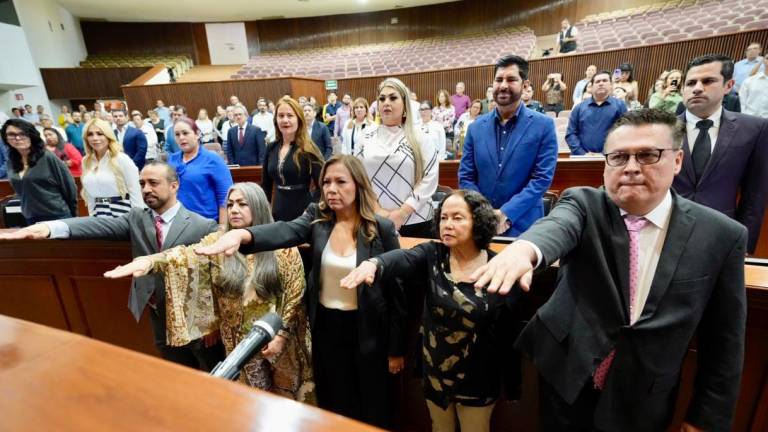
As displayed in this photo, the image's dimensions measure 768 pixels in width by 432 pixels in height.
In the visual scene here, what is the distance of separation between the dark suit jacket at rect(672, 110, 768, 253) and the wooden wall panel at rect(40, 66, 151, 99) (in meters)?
14.5

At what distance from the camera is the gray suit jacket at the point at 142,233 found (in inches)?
59.0

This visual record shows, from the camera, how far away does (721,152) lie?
1.61 m

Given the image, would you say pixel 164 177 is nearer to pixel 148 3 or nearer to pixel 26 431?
pixel 26 431

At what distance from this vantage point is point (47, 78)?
1077 cm

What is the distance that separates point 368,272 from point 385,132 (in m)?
1.09

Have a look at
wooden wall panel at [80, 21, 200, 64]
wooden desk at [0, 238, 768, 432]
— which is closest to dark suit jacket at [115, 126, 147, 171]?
wooden desk at [0, 238, 768, 432]

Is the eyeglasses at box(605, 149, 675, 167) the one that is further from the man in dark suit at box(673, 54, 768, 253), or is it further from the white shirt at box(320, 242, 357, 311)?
the man in dark suit at box(673, 54, 768, 253)

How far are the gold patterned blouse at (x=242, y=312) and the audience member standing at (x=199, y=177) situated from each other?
2.82 ft

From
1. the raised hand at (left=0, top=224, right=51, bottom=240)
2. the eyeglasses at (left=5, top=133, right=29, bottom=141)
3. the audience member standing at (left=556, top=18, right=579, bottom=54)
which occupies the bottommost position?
the raised hand at (left=0, top=224, right=51, bottom=240)

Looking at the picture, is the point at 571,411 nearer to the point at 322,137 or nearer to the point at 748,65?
Result: the point at 322,137

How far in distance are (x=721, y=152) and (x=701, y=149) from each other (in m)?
0.08

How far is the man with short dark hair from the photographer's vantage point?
10.1 ft

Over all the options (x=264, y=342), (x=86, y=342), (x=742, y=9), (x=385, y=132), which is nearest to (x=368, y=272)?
(x=264, y=342)

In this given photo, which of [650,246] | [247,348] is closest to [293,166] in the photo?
[247,348]
